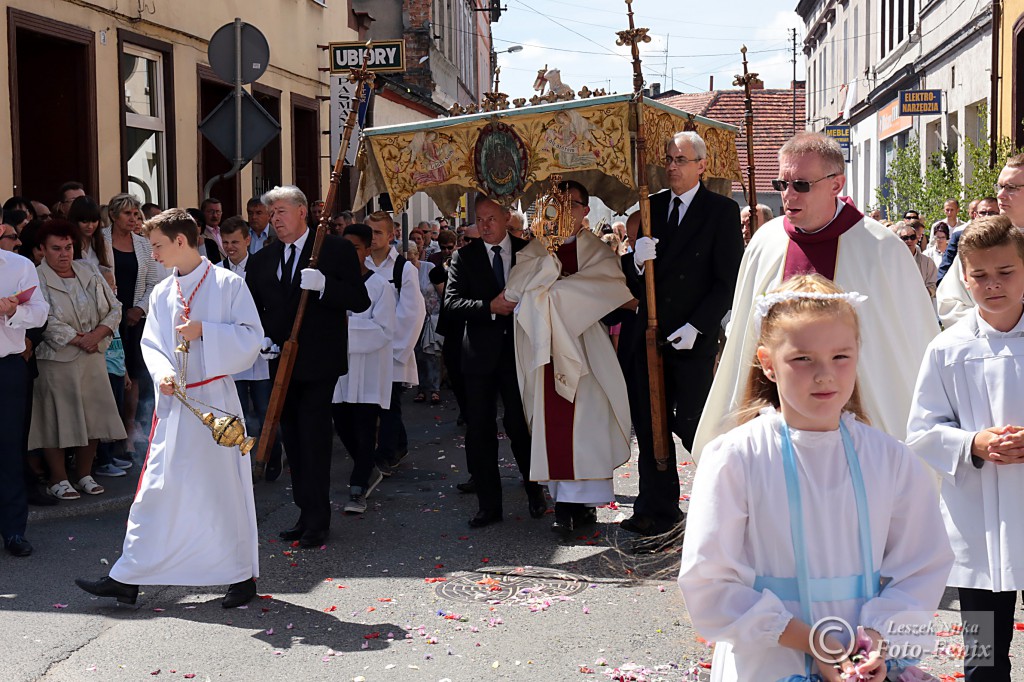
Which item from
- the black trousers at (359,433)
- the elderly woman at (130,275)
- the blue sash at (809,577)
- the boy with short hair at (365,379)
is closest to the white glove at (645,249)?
the boy with short hair at (365,379)

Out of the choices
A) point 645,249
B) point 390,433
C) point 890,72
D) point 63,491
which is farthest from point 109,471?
point 890,72

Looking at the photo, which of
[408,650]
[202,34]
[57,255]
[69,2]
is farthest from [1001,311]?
[202,34]

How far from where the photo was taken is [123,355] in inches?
378

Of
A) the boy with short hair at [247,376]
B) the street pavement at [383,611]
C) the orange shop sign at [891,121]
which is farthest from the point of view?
the orange shop sign at [891,121]

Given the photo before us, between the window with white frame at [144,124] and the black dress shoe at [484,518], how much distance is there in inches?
317

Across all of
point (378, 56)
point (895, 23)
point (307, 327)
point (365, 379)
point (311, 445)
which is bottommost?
point (311, 445)

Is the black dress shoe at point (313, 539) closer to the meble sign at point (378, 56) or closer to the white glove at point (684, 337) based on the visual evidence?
the white glove at point (684, 337)

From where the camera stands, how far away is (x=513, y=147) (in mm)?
7668

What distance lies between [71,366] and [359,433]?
6.60 ft

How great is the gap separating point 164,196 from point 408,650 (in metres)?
10.9

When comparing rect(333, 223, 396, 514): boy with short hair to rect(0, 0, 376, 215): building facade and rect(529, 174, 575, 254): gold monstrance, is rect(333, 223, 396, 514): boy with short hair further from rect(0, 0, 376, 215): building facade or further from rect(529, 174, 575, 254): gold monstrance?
rect(0, 0, 376, 215): building facade

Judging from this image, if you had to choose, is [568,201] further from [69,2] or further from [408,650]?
[69,2]

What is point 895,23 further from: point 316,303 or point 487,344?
point 316,303

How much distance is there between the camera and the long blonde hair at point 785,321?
9.44 ft
